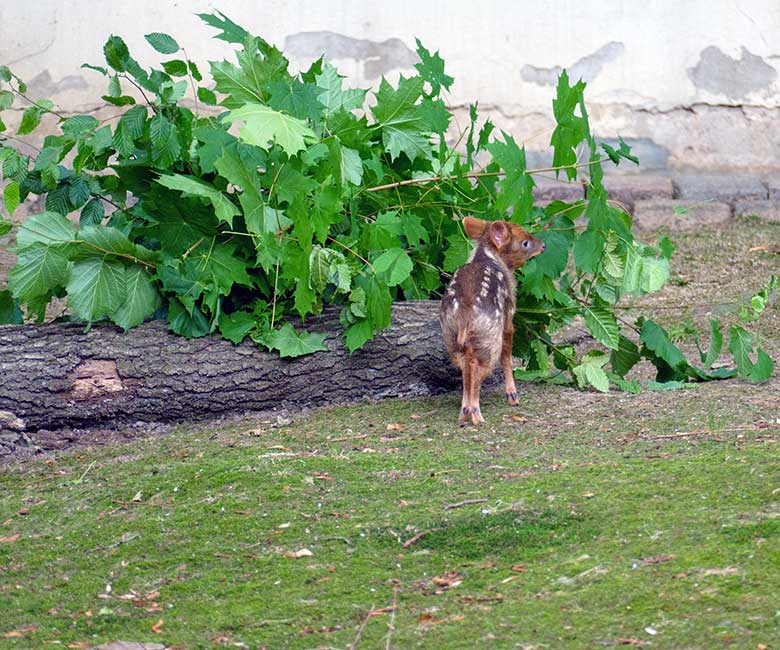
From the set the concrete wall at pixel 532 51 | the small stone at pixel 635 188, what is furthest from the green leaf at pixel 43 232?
the small stone at pixel 635 188

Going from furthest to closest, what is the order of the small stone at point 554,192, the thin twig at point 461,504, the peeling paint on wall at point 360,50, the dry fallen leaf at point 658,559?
the small stone at point 554,192
the peeling paint on wall at point 360,50
the thin twig at point 461,504
the dry fallen leaf at point 658,559

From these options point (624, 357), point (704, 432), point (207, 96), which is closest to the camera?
point (704, 432)

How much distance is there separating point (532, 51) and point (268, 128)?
6.37m

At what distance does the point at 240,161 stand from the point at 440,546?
251 centimetres

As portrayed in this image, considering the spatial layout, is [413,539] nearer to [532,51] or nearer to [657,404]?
[657,404]

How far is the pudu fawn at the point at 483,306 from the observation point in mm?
5980

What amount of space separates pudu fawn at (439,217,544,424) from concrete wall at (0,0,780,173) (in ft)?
15.0

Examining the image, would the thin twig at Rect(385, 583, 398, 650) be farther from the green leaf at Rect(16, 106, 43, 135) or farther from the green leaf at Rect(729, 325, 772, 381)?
the green leaf at Rect(16, 106, 43, 135)

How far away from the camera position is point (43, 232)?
5.99 metres

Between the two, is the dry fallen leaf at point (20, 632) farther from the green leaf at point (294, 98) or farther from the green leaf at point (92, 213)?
the green leaf at point (92, 213)

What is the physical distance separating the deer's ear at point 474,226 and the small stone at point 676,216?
15.9ft

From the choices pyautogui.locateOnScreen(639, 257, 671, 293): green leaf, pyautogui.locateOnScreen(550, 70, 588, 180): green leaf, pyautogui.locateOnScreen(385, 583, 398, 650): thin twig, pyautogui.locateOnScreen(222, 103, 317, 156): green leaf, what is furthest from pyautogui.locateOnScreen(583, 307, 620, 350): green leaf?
pyautogui.locateOnScreen(385, 583, 398, 650): thin twig

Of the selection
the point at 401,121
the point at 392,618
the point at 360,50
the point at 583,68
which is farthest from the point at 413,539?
the point at 583,68

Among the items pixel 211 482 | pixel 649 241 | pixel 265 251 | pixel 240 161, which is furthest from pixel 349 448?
pixel 649 241
